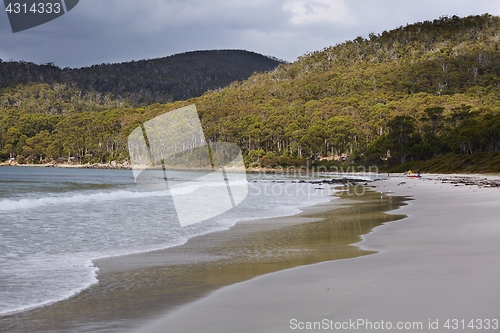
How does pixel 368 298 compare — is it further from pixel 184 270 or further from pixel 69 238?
pixel 69 238

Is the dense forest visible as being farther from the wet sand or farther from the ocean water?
the wet sand

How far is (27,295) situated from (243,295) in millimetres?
2281

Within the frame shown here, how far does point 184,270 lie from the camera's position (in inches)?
265

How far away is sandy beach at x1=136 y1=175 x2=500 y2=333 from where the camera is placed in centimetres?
405

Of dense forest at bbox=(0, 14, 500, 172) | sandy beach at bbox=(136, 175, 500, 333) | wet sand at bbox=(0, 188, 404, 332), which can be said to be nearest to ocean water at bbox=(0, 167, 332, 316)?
wet sand at bbox=(0, 188, 404, 332)

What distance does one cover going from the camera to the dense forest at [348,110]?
230 feet

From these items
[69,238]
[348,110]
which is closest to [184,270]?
[69,238]

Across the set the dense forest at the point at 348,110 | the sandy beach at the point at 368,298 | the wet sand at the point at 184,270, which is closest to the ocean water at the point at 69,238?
the wet sand at the point at 184,270

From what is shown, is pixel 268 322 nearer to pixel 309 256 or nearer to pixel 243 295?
pixel 243 295

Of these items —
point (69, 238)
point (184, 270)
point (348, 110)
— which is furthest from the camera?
point (348, 110)

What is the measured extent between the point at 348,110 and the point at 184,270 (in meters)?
98.2

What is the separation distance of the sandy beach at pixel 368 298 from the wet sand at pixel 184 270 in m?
0.34

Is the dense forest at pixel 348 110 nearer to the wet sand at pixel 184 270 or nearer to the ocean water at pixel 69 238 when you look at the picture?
the ocean water at pixel 69 238

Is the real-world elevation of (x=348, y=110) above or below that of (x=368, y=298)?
above
